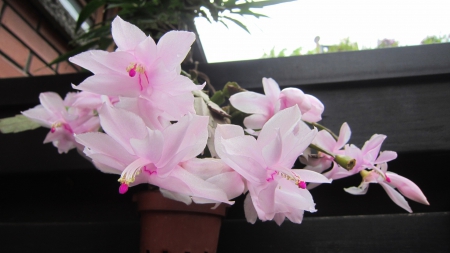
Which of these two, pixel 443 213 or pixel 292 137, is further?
pixel 443 213

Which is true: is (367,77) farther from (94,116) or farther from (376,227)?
(94,116)

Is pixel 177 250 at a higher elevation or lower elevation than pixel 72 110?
lower

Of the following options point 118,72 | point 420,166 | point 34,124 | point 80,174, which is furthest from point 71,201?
point 420,166

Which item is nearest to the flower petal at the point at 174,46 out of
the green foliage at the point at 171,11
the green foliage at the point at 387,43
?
the green foliage at the point at 171,11

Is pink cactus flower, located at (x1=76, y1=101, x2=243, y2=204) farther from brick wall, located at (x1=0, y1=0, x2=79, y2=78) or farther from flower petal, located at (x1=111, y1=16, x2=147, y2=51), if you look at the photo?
brick wall, located at (x1=0, y1=0, x2=79, y2=78)

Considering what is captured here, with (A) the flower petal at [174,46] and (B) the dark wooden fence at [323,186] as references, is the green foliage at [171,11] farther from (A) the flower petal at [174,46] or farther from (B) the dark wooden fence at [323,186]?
(A) the flower petal at [174,46]

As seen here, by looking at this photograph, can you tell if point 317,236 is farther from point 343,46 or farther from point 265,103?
point 343,46

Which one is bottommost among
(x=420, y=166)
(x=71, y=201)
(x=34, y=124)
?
(x=71, y=201)

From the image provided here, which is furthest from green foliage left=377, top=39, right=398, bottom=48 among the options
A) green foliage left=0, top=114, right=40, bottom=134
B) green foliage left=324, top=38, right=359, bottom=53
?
green foliage left=0, top=114, right=40, bottom=134
